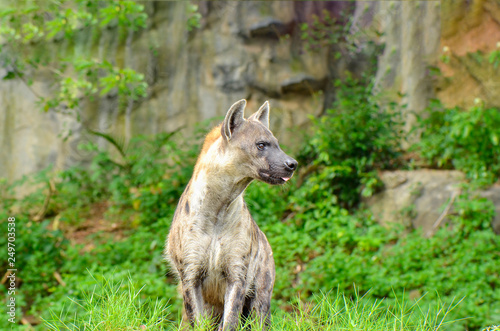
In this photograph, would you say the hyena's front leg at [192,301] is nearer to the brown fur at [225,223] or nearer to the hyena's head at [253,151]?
the brown fur at [225,223]

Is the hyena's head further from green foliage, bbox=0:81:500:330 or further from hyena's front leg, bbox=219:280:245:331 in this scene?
green foliage, bbox=0:81:500:330

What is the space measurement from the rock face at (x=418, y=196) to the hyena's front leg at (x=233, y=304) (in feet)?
13.6

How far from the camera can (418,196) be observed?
6.95 metres

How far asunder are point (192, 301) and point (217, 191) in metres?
0.72

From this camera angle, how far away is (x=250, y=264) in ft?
10.7

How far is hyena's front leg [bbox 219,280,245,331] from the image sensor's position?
3057mm

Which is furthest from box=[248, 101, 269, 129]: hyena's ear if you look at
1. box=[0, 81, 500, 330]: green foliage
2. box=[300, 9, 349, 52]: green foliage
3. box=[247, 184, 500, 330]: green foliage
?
box=[300, 9, 349, 52]: green foliage

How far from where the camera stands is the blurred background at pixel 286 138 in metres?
5.85

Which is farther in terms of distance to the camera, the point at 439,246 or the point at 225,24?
the point at 225,24

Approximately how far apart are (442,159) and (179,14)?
5.60 meters

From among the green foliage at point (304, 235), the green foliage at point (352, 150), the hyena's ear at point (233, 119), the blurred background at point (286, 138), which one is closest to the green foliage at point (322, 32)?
the blurred background at point (286, 138)

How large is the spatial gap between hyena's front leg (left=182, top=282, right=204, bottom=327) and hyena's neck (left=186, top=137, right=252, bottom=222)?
45 cm

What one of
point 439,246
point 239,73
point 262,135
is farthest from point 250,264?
point 239,73

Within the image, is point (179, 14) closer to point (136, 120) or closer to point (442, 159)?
point (136, 120)
